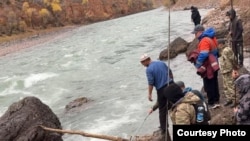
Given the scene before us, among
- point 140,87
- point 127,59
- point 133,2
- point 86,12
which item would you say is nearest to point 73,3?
point 86,12

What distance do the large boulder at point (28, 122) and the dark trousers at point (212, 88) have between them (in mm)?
4662

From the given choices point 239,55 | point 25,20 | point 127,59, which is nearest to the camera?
point 239,55

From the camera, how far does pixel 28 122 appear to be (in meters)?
11.7

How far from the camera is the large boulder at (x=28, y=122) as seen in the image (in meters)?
11.2

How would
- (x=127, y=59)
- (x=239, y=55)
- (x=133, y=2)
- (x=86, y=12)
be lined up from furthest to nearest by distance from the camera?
(x=133, y=2)
(x=86, y=12)
(x=127, y=59)
(x=239, y=55)

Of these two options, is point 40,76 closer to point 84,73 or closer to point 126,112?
point 84,73

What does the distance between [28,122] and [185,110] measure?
21.8 ft

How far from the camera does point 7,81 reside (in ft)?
93.3

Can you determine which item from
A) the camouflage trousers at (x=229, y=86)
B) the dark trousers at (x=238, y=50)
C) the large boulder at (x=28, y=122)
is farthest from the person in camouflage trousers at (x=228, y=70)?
the large boulder at (x=28, y=122)

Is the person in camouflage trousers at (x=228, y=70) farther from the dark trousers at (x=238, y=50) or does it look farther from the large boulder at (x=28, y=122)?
the large boulder at (x=28, y=122)

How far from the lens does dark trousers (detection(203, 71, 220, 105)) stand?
1049cm

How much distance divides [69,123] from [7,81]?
1420 centimetres

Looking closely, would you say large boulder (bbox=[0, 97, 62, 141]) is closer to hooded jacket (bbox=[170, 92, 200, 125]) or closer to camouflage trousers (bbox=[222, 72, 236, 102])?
camouflage trousers (bbox=[222, 72, 236, 102])

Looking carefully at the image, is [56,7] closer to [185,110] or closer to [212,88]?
[212,88]
